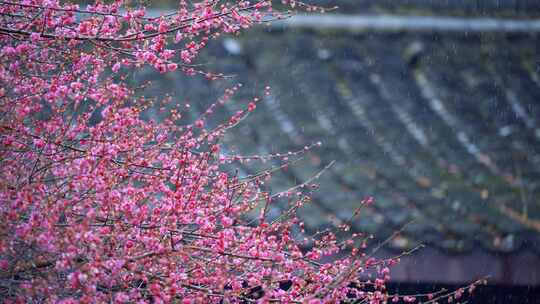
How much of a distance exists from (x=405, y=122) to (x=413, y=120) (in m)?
0.06

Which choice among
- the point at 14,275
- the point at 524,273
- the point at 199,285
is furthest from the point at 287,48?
the point at 14,275

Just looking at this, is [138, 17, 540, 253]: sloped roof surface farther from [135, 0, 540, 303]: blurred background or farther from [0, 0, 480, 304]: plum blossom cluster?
[0, 0, 480, 304]: plum blossom cluster

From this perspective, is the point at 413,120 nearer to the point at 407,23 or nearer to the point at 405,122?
the point at 405,122

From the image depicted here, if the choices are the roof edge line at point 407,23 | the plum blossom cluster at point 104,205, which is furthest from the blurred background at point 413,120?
the plum blossom cluster at point 104,205

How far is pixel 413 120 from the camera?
599 centimetres

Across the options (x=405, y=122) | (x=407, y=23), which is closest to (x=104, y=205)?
(x=405, y=122)

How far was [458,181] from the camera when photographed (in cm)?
543

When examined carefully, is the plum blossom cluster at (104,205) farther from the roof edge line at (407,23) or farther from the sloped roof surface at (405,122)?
the roof edge line at (407,23)

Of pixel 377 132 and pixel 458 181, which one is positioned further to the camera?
pixel 377 132

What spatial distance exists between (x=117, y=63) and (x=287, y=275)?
1.22m

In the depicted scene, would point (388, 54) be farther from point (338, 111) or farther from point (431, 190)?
point (431, 190)

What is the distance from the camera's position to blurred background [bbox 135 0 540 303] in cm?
479

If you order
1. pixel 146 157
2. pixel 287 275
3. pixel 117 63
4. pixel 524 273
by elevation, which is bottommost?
pixel 524 273

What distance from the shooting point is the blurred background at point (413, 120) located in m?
4.79
